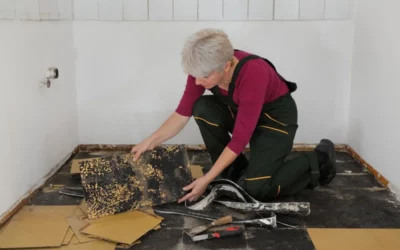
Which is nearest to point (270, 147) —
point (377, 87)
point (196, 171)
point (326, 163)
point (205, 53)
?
point (326, 163)

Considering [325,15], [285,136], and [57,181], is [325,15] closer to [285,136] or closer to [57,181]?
[285,136]

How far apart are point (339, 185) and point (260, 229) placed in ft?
2.40

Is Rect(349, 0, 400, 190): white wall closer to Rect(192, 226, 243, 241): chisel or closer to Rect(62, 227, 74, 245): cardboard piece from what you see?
Rect(192, 226, 243, 241): chisel

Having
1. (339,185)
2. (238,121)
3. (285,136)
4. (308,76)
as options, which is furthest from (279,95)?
(308,76)

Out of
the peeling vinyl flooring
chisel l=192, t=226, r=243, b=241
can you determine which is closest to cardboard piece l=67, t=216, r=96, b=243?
the peeling vinyl flooring

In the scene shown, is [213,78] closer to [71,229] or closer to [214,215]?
[214,215]

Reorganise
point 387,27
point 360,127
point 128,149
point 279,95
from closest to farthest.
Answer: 1. point 279,95
2. point 387,27
3. point 360,127
4. point 128,149

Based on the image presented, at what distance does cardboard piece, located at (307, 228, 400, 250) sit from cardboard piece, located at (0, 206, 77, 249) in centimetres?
106

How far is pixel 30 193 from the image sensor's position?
89.7 inches

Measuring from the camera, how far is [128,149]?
10.3 feet

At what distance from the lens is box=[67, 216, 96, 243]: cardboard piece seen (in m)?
1.84

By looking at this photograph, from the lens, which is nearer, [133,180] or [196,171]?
[133,180]

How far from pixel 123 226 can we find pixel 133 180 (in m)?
0.25

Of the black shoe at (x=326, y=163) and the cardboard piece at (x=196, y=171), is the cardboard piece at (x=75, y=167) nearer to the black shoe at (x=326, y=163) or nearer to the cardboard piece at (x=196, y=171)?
the cardboard piece at (x=196, y=171)
